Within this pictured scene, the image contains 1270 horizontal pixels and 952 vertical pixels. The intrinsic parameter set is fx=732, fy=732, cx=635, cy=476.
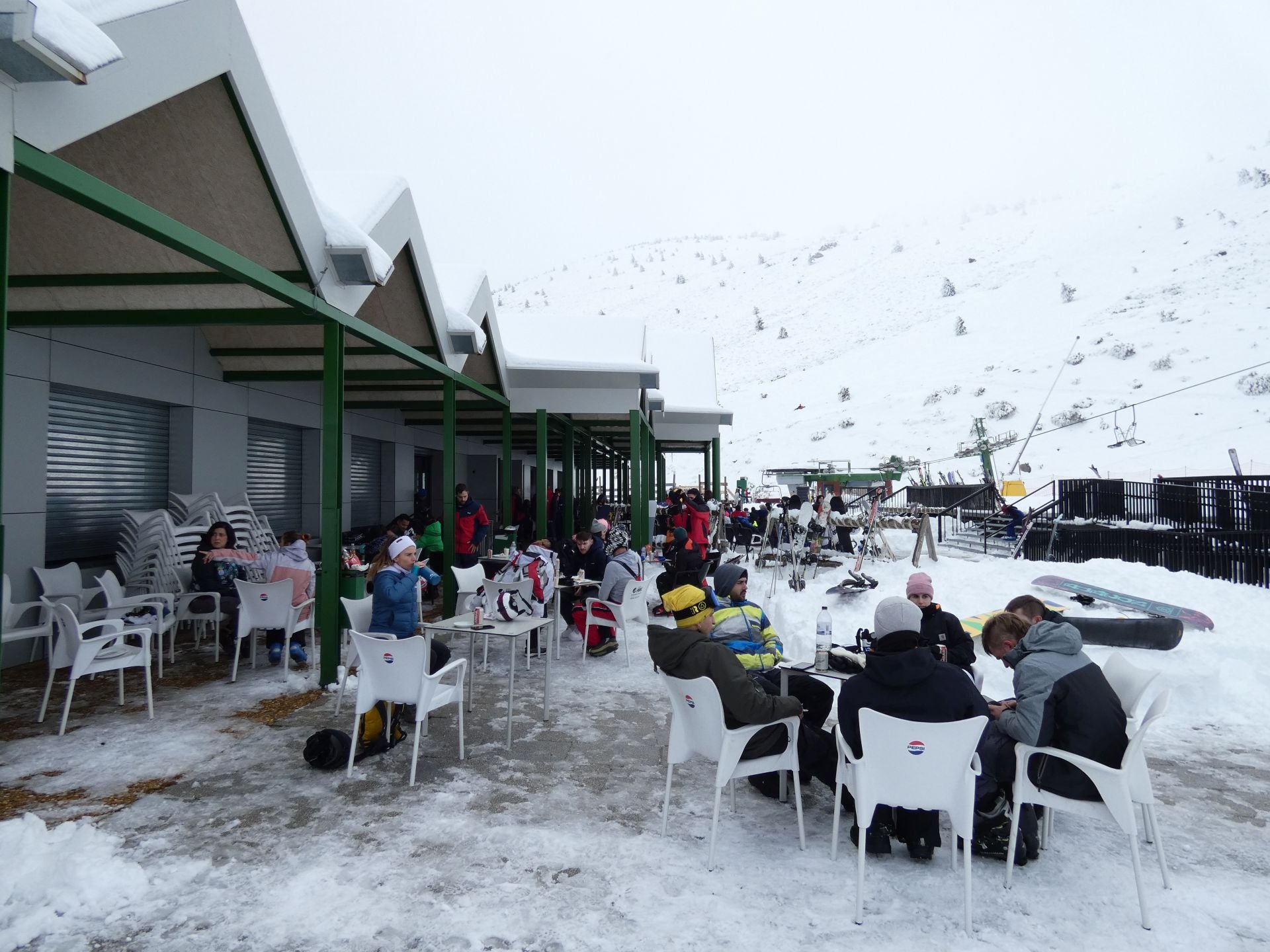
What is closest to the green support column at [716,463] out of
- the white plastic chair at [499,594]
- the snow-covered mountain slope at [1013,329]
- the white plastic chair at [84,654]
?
the snow-covered mountain slope at [1013,329]

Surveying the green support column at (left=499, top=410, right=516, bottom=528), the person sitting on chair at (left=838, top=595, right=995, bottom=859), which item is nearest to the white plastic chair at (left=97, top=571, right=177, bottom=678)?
the person sitting on chair at (left=838, top=595, right=995, bottom=859)

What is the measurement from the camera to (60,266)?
5824 mm

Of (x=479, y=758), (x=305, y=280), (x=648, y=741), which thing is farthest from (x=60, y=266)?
(x=648, y=741)

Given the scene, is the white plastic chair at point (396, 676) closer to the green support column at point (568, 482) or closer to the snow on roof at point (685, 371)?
the green support column at point (568, 482)

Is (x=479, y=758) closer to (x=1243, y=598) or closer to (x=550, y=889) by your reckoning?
Result: (x=550, y=889)

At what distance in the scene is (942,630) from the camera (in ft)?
15.0

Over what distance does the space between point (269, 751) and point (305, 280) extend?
3.64 m

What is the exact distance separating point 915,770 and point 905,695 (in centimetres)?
32

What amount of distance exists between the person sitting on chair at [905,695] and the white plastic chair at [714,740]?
1.11 ft

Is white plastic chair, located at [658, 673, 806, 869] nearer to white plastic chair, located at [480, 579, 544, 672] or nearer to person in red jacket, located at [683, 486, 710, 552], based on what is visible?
white plastic chair, located at [480, 579, 544, 672]

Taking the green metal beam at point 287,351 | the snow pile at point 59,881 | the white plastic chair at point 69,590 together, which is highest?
the green metal beam at point 287,351

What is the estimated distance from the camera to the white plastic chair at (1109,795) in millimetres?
2996

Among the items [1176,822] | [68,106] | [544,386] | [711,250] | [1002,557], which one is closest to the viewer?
[68,106]

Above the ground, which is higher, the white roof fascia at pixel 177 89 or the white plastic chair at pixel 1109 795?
the white roof fascia at pixel 177 89
